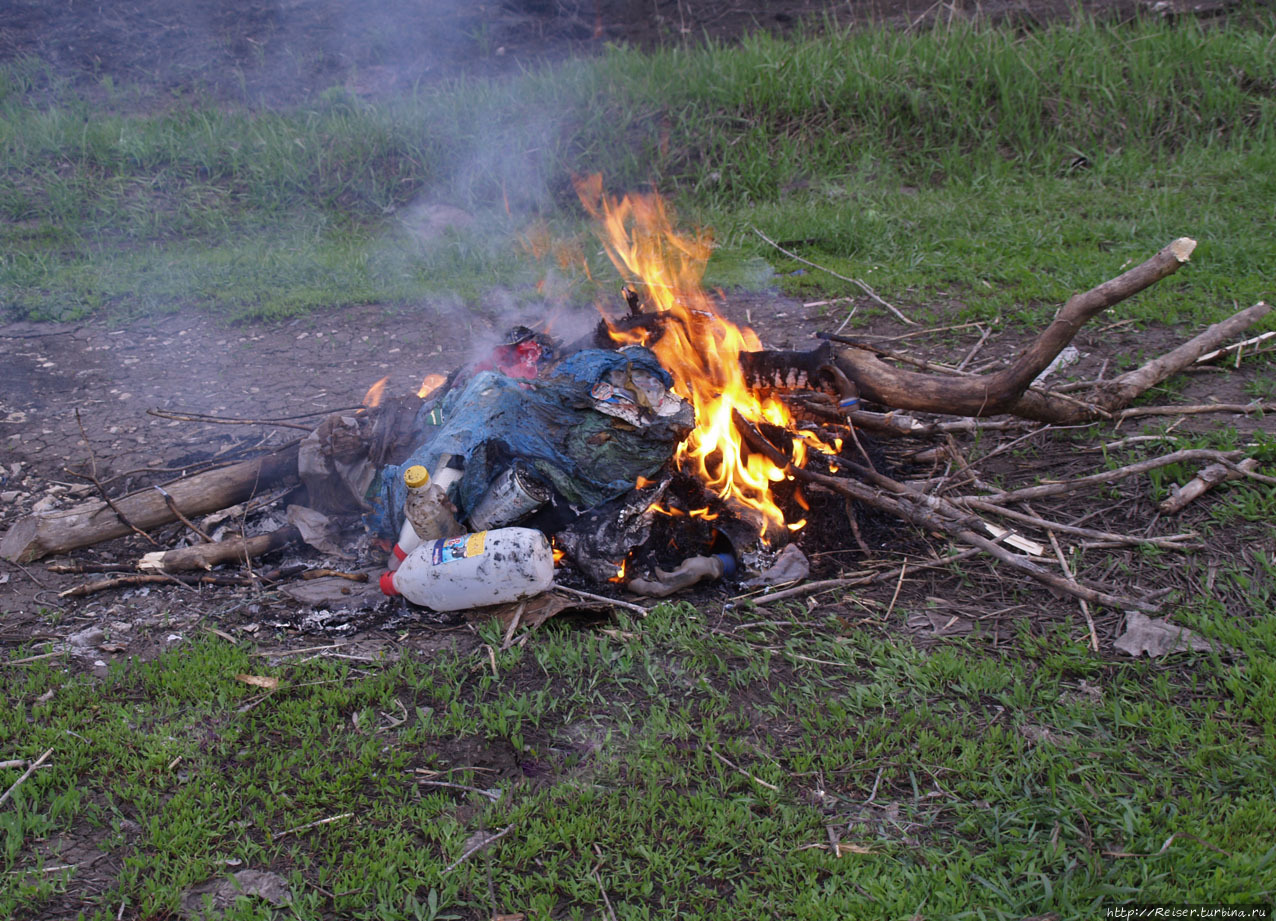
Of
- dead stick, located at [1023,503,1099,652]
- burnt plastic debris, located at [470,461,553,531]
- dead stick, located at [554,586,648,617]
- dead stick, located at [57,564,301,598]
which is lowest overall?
dead stick, located at [1023,503,1099,652]

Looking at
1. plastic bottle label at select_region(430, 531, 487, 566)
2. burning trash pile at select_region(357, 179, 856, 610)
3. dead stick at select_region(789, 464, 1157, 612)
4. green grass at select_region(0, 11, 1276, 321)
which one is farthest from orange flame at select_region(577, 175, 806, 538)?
green grass at select_region(0, 11, 1276, 321)

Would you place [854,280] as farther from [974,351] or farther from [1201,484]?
[1201,484]

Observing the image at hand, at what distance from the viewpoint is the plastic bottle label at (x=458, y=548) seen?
10.9 feet

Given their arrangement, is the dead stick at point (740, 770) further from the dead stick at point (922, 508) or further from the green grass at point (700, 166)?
the green grass at point (700, 166)

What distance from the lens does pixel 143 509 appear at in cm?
407

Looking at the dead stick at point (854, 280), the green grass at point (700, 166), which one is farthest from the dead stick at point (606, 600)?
the green grass at point (700, 166)

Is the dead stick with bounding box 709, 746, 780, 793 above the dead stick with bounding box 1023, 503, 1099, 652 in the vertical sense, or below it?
above

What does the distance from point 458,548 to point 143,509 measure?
1.73m

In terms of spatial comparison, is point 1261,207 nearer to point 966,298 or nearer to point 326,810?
point 966,298

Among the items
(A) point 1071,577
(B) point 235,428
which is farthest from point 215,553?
(A) point 1071,577

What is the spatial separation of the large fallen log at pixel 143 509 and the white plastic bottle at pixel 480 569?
130cm

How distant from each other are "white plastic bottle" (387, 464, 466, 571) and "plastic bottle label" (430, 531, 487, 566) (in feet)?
0.46

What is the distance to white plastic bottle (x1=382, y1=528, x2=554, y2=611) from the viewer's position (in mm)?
3311

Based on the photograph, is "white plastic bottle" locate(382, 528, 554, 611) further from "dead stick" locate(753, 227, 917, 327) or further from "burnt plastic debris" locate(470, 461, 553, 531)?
"dead stick" locate(753, 227, 917, 327)
